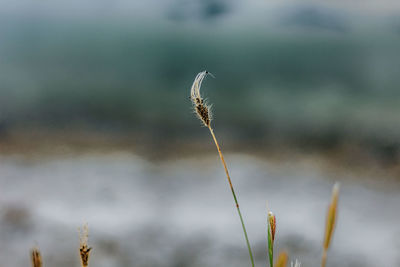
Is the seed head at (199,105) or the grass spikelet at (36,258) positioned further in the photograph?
the seed head at (199,105)

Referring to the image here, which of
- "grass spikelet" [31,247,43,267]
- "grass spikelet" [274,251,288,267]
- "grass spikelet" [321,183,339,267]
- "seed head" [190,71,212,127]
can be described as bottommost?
"grass spikelet" [274,251,288,267]

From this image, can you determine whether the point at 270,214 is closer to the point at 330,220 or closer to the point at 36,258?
the point at 330,220

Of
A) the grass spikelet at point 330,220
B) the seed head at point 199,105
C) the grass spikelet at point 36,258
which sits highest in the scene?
the seed head at point 199,105

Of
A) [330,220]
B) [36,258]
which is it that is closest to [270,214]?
[330,220]

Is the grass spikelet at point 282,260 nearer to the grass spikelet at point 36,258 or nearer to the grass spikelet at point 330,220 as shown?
the grass spikelet at point 330,220

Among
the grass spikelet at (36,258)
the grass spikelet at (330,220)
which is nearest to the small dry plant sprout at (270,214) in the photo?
the grass spikelet at (330,220)

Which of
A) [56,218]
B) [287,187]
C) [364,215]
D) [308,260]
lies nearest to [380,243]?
[364,215]

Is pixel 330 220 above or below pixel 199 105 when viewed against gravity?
below

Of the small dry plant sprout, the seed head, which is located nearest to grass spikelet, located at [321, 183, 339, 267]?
the small dry plant sprout

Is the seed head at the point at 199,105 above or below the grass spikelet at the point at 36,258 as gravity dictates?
above

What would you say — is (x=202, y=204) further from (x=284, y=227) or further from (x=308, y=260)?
(x=308, y=260)

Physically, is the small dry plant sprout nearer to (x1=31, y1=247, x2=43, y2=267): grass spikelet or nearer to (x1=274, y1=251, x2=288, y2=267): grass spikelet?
(x1=274, y1=251, x2=288, y2=267): grass spikelet
